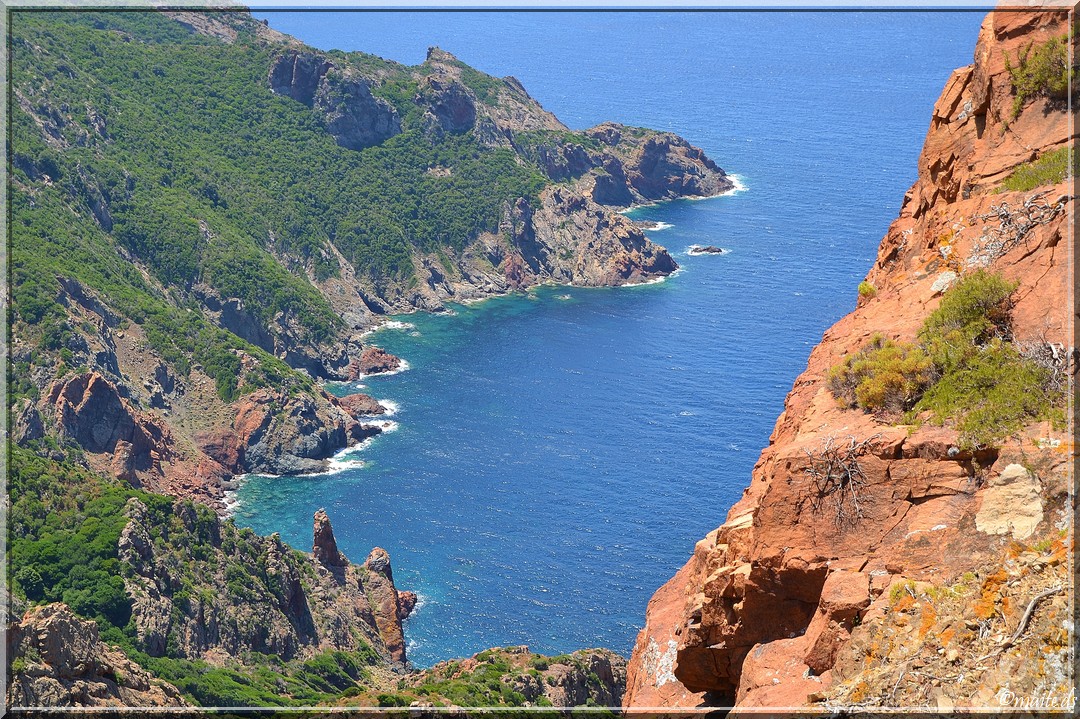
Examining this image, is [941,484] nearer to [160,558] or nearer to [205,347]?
[160,558]

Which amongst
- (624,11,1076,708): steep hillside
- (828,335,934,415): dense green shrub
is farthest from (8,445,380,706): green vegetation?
(828,335,934,415): dense green shrub

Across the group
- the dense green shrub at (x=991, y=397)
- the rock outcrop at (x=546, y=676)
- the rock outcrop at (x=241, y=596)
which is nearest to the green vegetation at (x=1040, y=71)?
the dense green shrub at (x=991, y=397)

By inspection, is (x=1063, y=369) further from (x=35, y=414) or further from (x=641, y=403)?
(x=641, y=403)

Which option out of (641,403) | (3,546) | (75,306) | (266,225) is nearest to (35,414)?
(75,306)

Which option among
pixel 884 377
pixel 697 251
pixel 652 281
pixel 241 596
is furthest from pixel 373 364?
pixel 884 377

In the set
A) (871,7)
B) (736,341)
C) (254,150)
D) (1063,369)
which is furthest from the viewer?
(254,150)

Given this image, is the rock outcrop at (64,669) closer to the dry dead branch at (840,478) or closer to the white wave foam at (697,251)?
the dry dead branch at (840,478)
